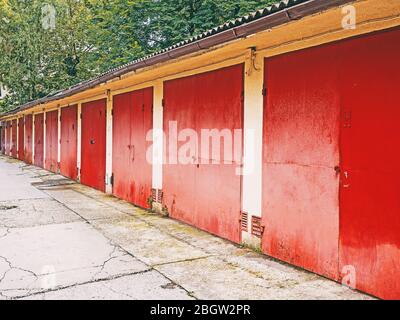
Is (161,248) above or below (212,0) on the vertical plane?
below

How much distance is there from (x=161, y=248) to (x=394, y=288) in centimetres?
302

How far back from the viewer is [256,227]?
5.55 metres

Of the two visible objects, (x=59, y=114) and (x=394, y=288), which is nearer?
(x=394, y=288)

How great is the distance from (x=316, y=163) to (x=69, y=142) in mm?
12086

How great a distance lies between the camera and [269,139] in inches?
210

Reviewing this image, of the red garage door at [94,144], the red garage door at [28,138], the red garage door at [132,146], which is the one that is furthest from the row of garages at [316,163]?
the red garage door at [28,138]

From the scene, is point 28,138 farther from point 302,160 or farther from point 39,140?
point 302,160

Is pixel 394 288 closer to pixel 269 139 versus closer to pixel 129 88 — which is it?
pixel 269 139

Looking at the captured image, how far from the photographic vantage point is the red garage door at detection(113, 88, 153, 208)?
348 inches

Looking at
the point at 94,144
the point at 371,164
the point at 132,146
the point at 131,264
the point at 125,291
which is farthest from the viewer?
the point at 94,144

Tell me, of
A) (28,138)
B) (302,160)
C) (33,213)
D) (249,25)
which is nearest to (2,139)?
(28,138)

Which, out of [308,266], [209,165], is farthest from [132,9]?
[308,266]

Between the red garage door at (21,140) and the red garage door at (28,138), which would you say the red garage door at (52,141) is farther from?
the red garage door at (21,140)

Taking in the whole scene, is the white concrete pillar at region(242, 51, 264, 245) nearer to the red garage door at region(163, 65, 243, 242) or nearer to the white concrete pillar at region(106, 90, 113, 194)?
the red garage door at region(163, 65, 243, 242)
